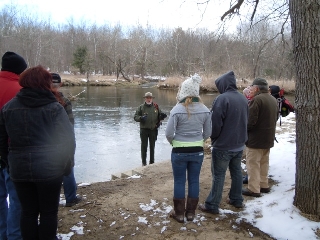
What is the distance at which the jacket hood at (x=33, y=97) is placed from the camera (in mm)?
2498

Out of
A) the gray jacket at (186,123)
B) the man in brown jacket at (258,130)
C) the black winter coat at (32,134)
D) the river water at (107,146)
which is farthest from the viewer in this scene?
the river water at (107,146)

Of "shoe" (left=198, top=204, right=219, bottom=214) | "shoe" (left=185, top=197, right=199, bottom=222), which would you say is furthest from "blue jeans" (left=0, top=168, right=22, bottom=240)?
"shoe" (left=198, top=204, right=219, bottom=214)

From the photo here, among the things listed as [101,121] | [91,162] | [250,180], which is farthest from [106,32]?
[250,180]

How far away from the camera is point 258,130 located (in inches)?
163

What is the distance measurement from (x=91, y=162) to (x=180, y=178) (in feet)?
18.5

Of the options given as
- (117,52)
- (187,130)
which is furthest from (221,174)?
(117,52)

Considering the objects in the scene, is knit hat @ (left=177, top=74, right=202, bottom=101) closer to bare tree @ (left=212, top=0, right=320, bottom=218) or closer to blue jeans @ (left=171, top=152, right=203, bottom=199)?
blue jeans @ (left=171, top=152, right=203, bottom=199)

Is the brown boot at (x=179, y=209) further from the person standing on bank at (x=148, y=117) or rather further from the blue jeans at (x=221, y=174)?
the person standing on bank at (x=148, y=117)

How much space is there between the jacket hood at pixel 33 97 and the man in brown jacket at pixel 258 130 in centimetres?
276

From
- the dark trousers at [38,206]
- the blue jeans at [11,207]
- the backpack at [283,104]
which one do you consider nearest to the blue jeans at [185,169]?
the dark trousers at [38,206]

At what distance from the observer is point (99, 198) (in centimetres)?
428

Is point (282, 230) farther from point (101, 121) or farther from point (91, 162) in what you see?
point (101, 121)

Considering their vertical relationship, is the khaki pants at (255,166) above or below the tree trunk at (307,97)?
below

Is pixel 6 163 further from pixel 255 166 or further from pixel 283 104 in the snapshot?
pixel 283 104
